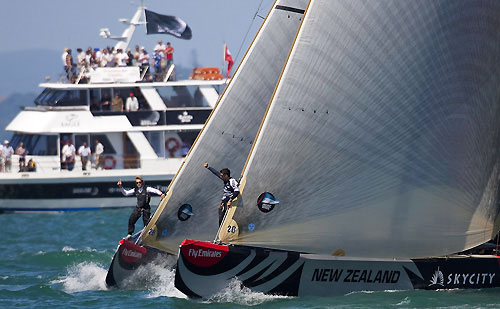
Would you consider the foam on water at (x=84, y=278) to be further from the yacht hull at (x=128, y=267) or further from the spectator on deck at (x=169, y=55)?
the spectator on deck at (x=169, y=55)

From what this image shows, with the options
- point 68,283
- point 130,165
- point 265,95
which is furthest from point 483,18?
point 130,165

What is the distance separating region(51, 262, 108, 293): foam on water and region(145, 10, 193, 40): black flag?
19.4 metres

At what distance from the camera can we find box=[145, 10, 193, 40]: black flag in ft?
136

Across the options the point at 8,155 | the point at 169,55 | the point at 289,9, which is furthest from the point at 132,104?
the point at 289,9

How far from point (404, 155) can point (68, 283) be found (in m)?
7.13

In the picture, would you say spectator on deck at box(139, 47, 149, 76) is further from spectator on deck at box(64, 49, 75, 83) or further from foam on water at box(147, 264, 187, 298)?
foam on water at box(147, 264, 187, 298)

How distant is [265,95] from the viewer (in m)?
20.6

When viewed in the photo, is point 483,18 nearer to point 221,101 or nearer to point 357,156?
point 357,156

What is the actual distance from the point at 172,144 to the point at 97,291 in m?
18.7

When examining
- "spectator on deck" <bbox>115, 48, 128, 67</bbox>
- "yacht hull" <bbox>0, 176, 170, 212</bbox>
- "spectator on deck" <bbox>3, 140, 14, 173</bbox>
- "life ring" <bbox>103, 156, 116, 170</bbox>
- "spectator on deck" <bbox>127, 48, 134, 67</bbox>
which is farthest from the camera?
"spectator on deck" <bbox>127, 48, 134, 67</bbox>

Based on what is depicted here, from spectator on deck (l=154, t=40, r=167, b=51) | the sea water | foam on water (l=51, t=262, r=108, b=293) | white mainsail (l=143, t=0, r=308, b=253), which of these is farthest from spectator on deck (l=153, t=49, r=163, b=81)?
white mainsail (l=143, t=0, r=308, b=253)

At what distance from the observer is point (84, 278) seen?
2119 centimetres

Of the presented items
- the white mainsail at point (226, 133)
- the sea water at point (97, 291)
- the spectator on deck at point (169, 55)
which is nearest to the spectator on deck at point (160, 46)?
the spectator on deck at point (169, 55)

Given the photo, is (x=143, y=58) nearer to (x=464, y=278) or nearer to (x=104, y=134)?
(x=104, y=134)
